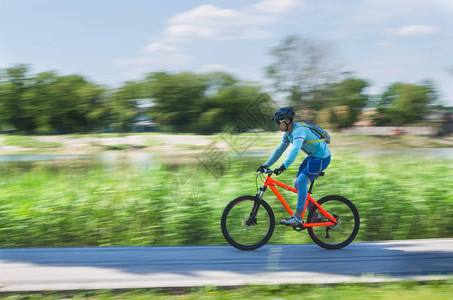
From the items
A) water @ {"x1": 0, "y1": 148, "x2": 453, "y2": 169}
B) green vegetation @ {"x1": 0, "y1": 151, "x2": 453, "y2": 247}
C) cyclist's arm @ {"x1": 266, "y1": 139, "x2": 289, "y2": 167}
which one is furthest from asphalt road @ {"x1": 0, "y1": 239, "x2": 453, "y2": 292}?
water @ {"x1": 0, "y1": 148, "x2": 453, "y2": 169}

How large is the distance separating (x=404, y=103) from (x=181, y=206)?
17.3ft

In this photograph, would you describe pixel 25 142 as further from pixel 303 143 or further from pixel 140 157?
pixel 303 143

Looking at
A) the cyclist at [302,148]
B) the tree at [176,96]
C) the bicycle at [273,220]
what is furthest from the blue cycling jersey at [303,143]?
the tree at [176,96]

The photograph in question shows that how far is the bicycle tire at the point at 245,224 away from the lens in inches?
184

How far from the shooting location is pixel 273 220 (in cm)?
475

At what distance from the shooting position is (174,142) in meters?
7.69

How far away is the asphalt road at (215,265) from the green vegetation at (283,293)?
7 cm

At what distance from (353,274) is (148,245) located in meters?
2.61

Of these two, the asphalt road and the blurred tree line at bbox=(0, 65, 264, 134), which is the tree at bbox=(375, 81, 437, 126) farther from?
the asphalt road

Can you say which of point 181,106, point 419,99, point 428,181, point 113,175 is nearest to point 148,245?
point 113,175

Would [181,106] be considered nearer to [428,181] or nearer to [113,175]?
[113,175]

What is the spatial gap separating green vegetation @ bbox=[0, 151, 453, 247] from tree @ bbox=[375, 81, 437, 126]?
157 centimetres

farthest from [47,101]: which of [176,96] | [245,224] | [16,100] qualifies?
[245,224]

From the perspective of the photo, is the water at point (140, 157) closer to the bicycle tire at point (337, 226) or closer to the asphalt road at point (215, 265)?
the bicycle tire at point (337, 226)
